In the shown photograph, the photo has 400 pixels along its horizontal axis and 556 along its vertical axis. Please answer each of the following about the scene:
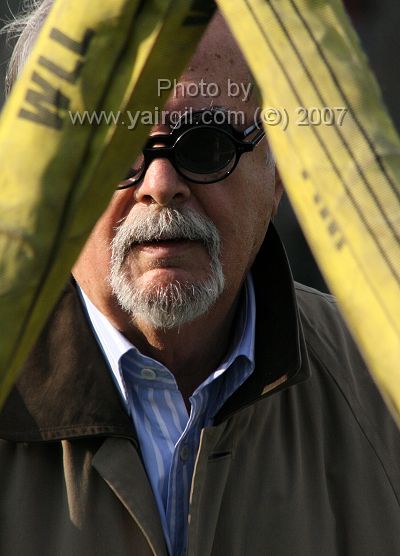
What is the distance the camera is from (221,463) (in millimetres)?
1667

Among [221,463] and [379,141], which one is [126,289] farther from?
[379,141]

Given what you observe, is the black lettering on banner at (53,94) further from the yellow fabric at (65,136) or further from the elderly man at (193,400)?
the elderly man at (193,400)

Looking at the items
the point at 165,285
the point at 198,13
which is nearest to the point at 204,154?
the point at 165,285

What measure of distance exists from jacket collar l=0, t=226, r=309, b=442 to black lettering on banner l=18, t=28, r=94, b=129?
0.93 m

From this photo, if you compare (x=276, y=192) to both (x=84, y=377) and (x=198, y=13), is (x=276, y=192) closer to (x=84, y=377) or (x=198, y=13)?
(x=84, y=377)

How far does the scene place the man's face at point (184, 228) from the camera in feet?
5.56

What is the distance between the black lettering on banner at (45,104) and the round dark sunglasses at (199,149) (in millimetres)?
885

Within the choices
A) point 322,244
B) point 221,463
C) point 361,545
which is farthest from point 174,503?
point 322,244

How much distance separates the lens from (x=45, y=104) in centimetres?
73

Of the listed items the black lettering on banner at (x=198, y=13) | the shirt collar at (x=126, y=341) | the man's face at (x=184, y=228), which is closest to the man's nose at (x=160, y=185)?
the man's face at (x=184, y=228)

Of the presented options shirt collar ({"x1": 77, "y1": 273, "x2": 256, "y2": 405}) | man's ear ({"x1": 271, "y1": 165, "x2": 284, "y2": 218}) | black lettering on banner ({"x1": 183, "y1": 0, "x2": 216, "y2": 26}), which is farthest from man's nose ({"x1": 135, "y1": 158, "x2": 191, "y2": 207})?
black lettering on banner ({"x1": 183, "y1": 0, "x2": 216, "y2": 26})

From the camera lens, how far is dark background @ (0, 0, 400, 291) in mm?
4031

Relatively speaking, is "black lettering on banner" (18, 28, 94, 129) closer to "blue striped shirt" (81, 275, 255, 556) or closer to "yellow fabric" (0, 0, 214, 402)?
"yellow fabric" (0, 0, 214, 402)

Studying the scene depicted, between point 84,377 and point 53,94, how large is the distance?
3.27 ft
